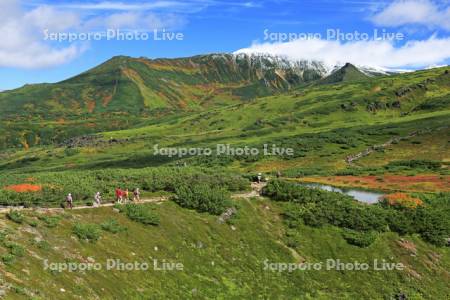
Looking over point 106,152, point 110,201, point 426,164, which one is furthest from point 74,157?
point 110,201

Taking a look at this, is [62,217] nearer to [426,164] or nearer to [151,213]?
[151,213]

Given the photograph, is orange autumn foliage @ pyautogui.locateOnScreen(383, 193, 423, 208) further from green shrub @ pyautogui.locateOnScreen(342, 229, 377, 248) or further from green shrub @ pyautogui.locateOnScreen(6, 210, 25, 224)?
green shrub @ pyautogui.locateOnScreen(6, 210, 25, 224)

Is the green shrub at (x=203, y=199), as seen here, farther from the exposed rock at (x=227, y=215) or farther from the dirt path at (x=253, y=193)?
the dirt path at (x=253, y=193)

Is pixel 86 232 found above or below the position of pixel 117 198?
below

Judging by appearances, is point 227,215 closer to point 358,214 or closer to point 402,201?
point 358,214

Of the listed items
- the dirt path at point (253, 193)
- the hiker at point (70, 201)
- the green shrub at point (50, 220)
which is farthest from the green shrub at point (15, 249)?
the dirt path at point (253, 193)

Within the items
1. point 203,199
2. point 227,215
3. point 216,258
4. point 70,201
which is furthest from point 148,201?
point 216,258

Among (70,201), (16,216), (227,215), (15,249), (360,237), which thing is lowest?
(360,237)

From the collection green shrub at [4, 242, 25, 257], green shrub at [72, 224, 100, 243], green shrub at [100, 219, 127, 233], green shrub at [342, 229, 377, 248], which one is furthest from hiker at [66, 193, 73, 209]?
green shrub at [342, 229, 377, 248]
